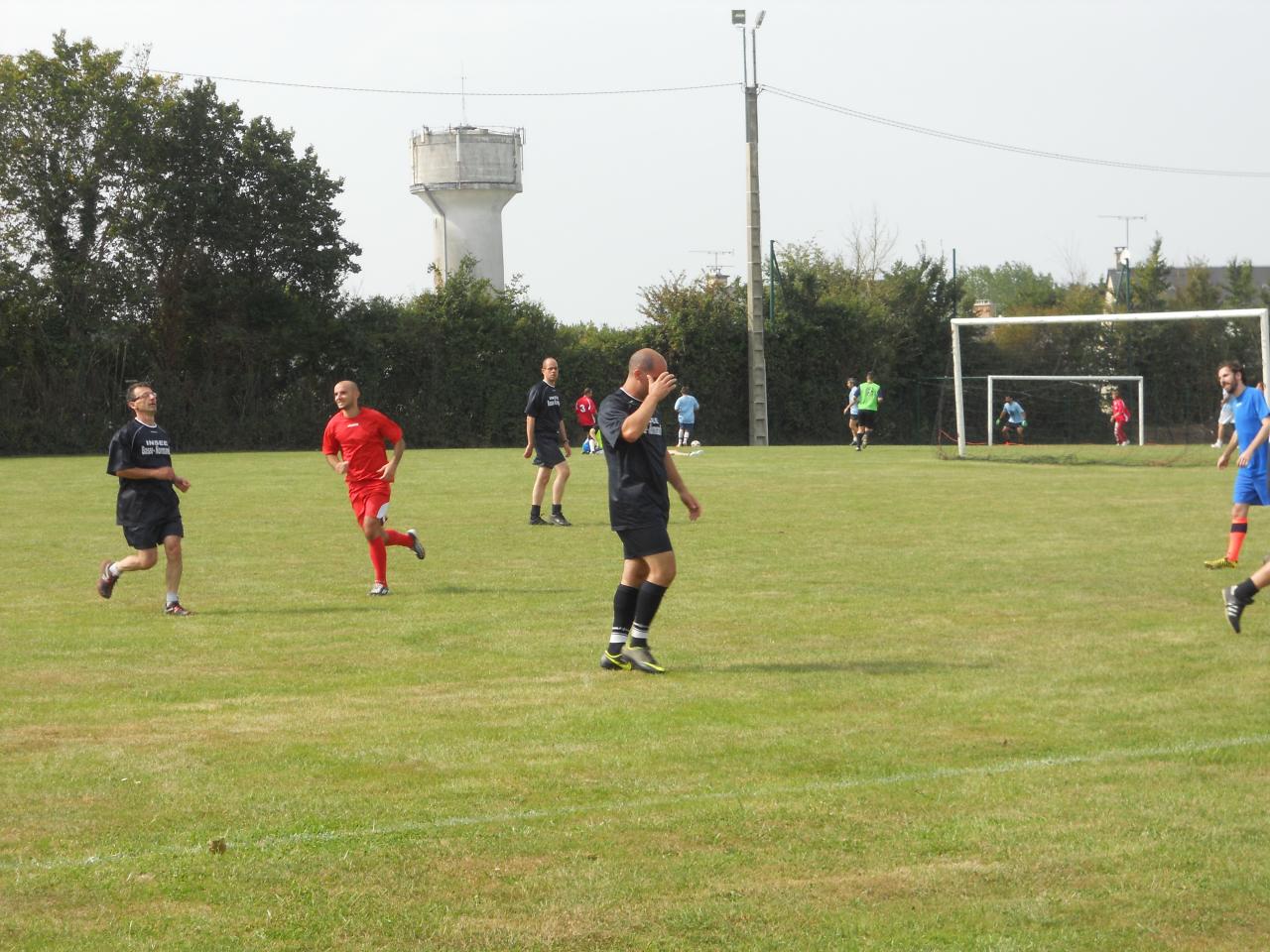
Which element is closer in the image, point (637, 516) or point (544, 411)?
point (637, 516)

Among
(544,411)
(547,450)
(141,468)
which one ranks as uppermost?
(544,411)

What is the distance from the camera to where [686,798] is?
6.20 meters

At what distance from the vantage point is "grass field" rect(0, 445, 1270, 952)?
16.1 ft

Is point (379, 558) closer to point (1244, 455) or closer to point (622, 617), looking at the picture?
point (622, 617)

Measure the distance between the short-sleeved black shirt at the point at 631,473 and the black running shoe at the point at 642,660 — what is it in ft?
2.40

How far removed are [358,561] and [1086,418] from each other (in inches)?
1326

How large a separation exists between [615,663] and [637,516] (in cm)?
89

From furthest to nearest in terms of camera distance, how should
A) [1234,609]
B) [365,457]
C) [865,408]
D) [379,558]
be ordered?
[865,408], [365,457], [379,558], [1234,609]

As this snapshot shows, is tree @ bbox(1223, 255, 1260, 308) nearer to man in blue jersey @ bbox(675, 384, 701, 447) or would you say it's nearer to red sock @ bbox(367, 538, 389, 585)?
man in blue jersey @ bbox(675, 384, 701, 447)

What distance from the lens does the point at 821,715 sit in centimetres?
775

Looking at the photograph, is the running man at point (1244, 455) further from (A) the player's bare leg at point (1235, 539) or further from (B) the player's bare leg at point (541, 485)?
(B) the player's bare leg at point (541, 485)

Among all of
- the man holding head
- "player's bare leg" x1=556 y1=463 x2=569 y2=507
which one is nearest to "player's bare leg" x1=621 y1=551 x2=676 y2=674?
"player's bare leg" x1=556 y1=463 x2=569 y2=507

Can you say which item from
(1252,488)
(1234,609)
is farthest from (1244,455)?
(1234,609)


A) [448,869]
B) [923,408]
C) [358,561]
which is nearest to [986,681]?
[448,869]
